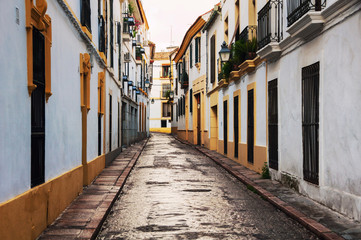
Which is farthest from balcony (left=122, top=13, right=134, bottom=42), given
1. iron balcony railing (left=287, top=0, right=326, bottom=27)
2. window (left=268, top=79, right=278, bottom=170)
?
iron balcony railing (left=287, top=0, right=326, bottom=27)

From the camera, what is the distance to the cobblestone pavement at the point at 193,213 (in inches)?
245

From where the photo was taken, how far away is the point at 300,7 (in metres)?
8.70

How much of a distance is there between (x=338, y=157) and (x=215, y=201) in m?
2.65

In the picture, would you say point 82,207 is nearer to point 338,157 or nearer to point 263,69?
point 338,157

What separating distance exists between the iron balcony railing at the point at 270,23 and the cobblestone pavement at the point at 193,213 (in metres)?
3.87

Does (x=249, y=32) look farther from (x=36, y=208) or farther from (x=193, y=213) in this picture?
(x=36, y=208)

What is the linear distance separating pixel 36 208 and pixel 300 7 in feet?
20.6

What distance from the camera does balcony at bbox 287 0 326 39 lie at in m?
7.66

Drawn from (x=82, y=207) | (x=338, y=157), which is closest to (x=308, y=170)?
(x=338, y=157)

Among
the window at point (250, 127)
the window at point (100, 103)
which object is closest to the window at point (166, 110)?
the window at point (250, 127)

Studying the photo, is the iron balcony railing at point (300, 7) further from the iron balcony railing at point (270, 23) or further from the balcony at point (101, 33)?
the balcony at point (101, 33)

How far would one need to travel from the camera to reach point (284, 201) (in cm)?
830

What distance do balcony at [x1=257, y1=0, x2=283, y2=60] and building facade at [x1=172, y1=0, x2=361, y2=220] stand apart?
24 millimetres

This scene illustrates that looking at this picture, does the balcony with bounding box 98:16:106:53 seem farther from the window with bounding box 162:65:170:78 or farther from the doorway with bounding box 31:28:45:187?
the window with bounding box 162:65:170:78
